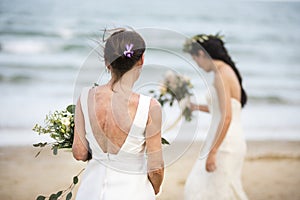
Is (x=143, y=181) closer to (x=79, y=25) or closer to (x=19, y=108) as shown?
(x=19, y=108)

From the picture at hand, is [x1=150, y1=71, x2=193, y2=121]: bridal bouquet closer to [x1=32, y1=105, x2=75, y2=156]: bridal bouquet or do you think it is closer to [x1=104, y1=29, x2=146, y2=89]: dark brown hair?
[x1=32, y1=105, x2=75, y2=156]: bridal bouquet

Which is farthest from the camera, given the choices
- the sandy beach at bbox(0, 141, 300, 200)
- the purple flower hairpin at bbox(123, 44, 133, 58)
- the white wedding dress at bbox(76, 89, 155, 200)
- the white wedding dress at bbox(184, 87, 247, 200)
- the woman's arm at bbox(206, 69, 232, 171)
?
the sandy beach at bbox(0, 141, 300, 200)

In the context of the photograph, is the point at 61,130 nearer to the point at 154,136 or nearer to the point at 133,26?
the point at 154,136

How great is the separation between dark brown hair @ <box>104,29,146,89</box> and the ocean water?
531 centimetres

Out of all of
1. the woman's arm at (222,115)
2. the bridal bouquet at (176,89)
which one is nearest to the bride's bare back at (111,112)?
the woman's arm at (222,115)

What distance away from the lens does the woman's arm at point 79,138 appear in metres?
2.42

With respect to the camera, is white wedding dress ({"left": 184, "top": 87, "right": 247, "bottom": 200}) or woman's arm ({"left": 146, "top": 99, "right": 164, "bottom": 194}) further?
white wedding dress ({"left": 184, "top": 87, "right": 247, "bottom": 200})

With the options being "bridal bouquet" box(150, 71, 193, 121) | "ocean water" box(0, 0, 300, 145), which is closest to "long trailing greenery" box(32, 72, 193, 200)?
"bridal bouquet" box(150, 71, 193, 121)

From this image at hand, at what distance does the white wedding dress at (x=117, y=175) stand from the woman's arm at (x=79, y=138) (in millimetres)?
20

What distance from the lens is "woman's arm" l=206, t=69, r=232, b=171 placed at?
3.76 m

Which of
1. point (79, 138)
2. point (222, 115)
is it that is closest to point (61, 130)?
point (79, 138)

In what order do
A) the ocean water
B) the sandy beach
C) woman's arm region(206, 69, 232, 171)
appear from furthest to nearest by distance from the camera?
the ocean water < the sandy beach < woman's arm region(206, 69, 232, 171)

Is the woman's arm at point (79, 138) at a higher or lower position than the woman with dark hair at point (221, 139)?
higher

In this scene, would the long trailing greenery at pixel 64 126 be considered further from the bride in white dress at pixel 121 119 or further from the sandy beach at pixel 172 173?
the sandy beach at pixel 172 173
